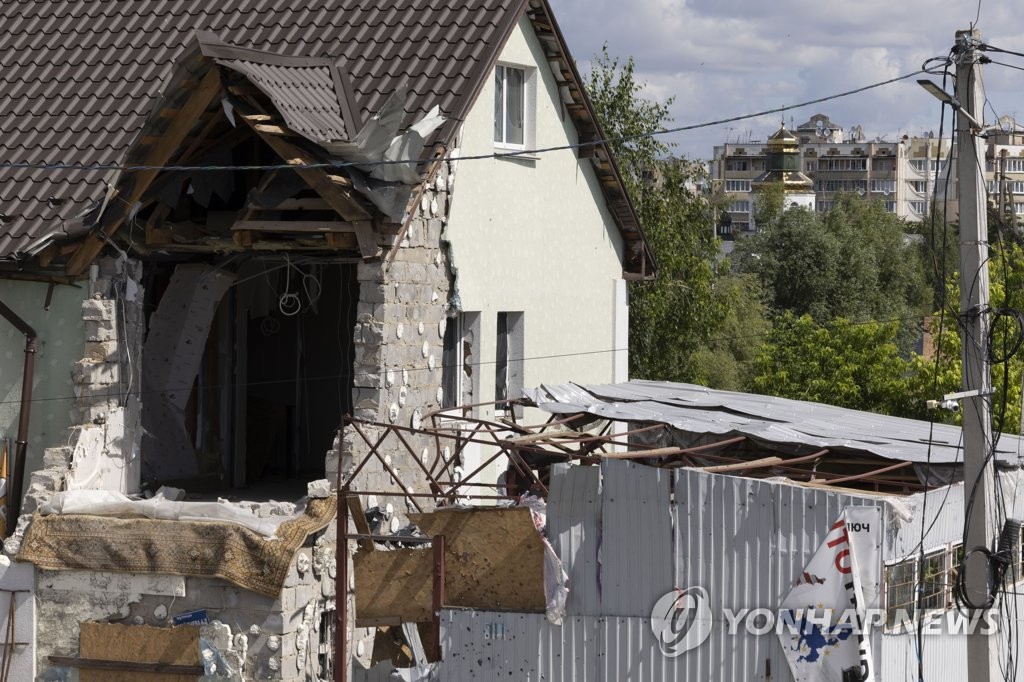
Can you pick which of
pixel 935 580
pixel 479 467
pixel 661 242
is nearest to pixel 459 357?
pixel 479 467

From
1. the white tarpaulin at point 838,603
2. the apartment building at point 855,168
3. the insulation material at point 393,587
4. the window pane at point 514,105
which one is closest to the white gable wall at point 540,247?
the window pane at point 514,105

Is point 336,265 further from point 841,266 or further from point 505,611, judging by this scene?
point 841,266

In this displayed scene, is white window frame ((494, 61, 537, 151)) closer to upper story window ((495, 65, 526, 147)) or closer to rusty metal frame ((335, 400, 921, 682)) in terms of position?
upper story window ((495, 65, 526, 147))

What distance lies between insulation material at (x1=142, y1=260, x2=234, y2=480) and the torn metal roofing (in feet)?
12.1

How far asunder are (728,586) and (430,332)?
16.9ft

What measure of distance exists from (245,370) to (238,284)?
109cm

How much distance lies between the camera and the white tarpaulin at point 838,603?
11.0m

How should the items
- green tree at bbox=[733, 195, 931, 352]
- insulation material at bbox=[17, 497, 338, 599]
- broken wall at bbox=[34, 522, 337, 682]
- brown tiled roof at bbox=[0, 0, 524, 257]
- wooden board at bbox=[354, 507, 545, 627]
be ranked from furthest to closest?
green tree at bbox=[733, 195, 931, 352] → brown tiled roof at bbox=[0, 0, 524, 257] → broken wall at bbox=[34, 522, 337, 682] → insulation material at bbox=[17, 497, 338, 599] → wooden board at bbox=[354, 507, 545, 627]

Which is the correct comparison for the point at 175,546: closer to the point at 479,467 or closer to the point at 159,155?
the point at 479,467

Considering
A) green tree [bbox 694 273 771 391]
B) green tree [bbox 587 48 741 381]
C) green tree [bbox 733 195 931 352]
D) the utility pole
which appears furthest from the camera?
green tree [bbox 733 195 931 352]

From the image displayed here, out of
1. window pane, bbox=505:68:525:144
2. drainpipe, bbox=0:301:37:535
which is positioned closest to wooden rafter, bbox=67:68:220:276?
drainpipe, bbox=0:301:37:535

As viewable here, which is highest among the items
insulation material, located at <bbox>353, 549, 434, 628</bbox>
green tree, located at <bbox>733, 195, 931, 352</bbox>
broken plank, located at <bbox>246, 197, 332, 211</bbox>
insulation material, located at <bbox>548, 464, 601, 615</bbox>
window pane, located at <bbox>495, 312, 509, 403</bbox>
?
green tree, located at <bbox>733, 195, 931, 352</bbox>

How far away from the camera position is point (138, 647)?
1317 centimetres

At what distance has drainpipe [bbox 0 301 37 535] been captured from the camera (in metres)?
14.6
